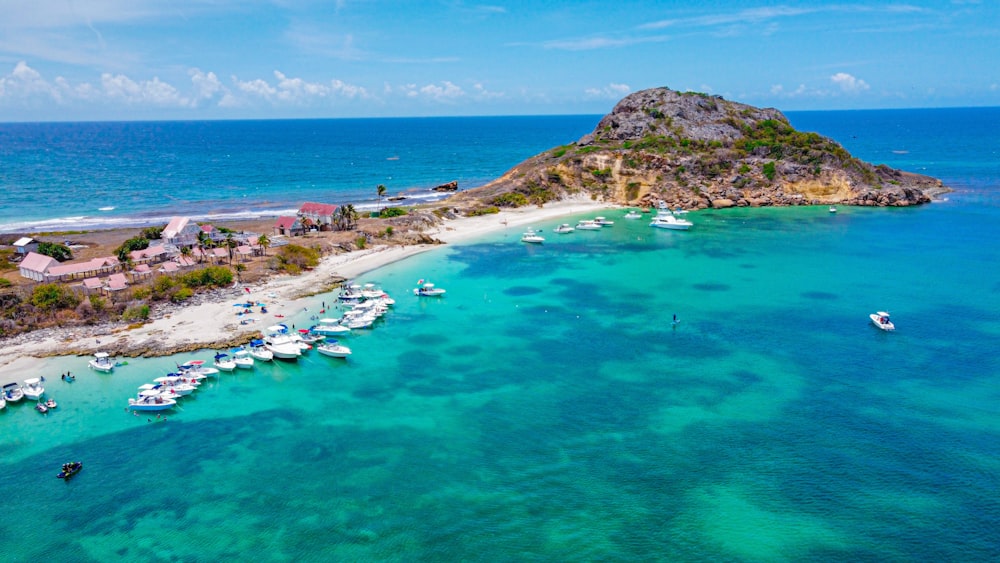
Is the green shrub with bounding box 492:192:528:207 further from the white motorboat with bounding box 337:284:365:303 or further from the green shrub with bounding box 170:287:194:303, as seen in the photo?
the green shrub with bounding box 170:287:194:303

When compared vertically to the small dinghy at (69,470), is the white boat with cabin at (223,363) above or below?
above

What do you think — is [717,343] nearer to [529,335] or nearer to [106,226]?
[529,335]

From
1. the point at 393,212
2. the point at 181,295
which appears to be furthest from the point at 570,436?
the point at 393,212

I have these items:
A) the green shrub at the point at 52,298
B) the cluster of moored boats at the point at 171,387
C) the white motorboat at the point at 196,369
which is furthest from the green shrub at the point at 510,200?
the cluster of moored boats at the point at 171,387

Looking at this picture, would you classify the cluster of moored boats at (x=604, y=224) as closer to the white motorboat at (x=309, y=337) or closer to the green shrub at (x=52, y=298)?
the white motorboat at (x=309, y=337)

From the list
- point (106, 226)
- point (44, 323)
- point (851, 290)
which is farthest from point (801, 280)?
point (106, 226)

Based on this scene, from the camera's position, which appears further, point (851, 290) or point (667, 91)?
point (667, 91)
